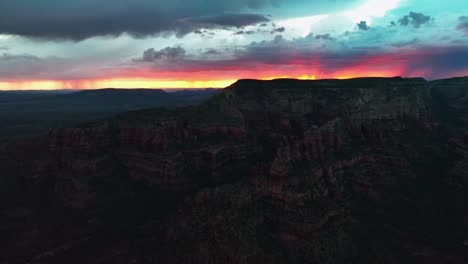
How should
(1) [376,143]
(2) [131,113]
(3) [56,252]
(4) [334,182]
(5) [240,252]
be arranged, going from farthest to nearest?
1. (2) [131,113]
2. (1) [376,143]
3. (4) [334,182]
4. (3) [56,252]
5. (5) [240,252]

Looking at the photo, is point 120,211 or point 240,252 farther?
point 120,211

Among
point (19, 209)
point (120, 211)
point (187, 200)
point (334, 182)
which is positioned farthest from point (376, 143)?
point (19, 209)

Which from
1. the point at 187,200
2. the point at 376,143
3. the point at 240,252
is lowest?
the point at 240,252

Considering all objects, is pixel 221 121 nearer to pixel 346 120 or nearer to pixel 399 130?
pixel 346 120

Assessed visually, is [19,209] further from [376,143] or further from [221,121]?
[376,143]

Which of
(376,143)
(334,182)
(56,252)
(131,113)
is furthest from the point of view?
(131,113)

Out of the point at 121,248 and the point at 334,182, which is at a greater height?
the point at 334,182
